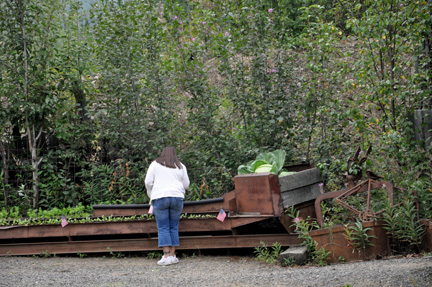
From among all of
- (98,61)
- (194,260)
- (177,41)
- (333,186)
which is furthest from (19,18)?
(333,186)

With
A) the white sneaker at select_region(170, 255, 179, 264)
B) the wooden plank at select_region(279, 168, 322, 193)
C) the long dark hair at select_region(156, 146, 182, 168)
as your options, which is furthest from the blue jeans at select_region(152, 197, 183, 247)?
the wooden plank at select_region(279, 168, 322, 193)

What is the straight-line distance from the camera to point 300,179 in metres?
7.76

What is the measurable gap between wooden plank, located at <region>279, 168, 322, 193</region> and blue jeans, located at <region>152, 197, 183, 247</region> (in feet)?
5.32

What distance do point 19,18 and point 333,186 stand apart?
22.8ft

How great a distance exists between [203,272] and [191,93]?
3.63 m

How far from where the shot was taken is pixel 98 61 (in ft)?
33.3

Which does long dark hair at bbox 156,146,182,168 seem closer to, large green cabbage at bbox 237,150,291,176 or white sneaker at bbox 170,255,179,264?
large green cabbage at bbox 237,150,291,176

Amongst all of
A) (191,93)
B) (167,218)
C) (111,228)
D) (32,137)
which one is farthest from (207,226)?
(32,137)

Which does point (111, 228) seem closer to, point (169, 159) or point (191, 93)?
point (169, 159)

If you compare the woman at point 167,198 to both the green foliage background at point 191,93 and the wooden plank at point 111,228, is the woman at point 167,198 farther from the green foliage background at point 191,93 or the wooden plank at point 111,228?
the green foliage background at point 191,93

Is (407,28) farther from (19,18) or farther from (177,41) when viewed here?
(19,18)

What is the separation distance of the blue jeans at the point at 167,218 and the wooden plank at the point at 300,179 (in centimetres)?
162

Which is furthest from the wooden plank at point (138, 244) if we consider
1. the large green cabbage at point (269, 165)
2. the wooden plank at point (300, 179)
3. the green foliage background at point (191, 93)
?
the green foliage background at point (191, 93)

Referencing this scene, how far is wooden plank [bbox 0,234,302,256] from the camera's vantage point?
7.55 m
